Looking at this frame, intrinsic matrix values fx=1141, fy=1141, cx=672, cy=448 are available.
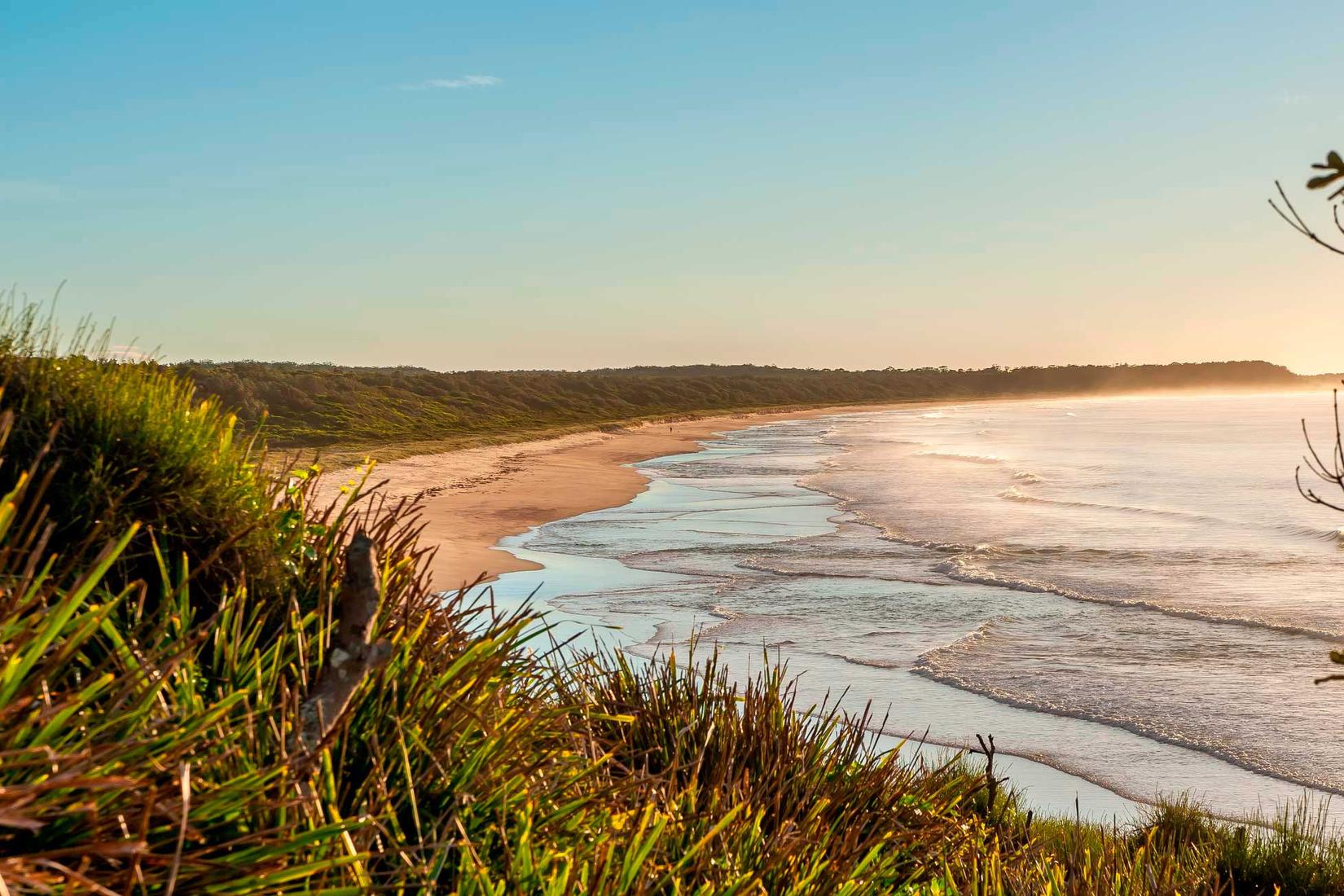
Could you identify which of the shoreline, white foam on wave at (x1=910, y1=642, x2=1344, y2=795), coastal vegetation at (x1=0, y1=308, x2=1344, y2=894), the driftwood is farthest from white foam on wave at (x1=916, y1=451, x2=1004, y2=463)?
the driftwood

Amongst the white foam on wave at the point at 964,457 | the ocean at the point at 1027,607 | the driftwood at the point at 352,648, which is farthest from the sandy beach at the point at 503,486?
the white foam on wave at the point at 964,457

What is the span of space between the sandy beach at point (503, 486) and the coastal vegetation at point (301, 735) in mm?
7129

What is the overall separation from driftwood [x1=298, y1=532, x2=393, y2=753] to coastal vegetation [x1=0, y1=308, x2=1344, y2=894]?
1 cm

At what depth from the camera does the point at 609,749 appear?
461 centimetres

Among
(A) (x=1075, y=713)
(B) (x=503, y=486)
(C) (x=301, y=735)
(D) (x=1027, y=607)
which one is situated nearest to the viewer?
(C) (x=301, y=735)

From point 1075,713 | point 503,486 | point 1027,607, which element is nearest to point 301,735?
point 1075,713

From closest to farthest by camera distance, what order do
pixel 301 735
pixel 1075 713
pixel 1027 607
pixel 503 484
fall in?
1. pixel 301 735
2. pixel 1075 713
3. pixel 1027 607
4. pixel 503 484

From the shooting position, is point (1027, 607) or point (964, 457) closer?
point (1027, 607)

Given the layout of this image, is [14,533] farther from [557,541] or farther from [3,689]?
[557,541]

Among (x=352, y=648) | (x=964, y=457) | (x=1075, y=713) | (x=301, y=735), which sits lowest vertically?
(x=1075, y=713)

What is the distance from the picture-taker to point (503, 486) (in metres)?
35.9

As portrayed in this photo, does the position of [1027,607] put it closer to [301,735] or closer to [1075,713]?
[1075,713]

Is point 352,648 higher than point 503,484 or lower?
higher

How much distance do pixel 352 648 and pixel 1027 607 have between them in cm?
1626
